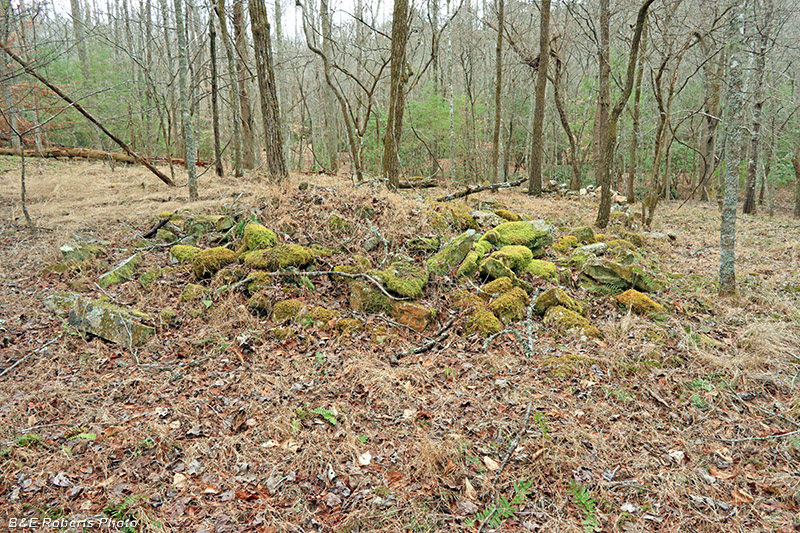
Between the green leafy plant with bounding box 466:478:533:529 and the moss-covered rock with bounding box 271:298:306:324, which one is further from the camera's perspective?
the moss-covered rock with bounding box 271:298:306:324

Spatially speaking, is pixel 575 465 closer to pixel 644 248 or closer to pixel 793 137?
pixel 644 248

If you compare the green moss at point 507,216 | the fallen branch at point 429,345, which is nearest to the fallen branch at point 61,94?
the fallen branch at point 429,345

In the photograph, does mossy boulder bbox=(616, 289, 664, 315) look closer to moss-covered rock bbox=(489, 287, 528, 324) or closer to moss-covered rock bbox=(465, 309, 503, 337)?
moss-covered rock bbox=(489, 287, 528, 324)

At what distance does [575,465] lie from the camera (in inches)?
123

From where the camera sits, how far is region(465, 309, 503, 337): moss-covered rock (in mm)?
5113

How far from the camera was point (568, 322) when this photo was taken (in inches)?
204

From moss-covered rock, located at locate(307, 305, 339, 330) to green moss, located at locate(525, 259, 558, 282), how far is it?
333cm

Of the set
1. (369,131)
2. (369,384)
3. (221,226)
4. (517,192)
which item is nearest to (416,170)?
(369,131)

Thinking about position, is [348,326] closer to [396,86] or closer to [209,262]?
[209,262]

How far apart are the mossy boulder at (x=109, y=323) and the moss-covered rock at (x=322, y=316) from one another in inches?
74.8

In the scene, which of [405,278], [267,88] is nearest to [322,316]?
[405,278]

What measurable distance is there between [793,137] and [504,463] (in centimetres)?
1793

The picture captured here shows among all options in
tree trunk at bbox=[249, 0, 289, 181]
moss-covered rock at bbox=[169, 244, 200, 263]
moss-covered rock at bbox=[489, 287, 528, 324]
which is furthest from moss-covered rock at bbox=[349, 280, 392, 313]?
tree trunk at bbox=[249, 0, 289, 181]

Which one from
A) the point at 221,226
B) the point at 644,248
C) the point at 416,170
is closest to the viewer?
the point at 221,226
